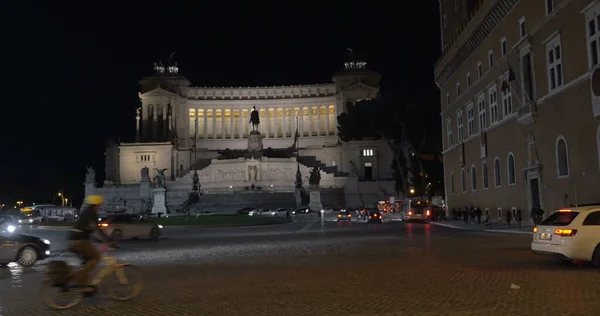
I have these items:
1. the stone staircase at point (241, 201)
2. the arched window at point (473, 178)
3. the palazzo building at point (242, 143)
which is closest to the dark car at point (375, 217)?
the arched window at point (473, 178)

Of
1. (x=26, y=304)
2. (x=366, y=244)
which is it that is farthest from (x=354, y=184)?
(x=26, y=304)

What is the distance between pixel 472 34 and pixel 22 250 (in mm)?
36391

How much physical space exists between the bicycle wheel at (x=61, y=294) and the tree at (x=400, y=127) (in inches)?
2354

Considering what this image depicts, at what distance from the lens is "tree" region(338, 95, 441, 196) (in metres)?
71.0

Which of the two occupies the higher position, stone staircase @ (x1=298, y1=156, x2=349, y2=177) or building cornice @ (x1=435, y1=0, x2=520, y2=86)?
building cornice @ (x1=435, y1=0, x2=520, y2=86)

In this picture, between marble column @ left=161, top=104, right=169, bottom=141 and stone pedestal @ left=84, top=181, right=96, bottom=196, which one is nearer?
stone pedestal @ left=84, top=181, right=96, bottom=196

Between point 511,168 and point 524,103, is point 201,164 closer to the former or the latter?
point 511,168

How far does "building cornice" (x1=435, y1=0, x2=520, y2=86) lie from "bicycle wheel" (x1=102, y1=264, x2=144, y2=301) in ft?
107

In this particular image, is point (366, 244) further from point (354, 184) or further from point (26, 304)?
point (354, 184)

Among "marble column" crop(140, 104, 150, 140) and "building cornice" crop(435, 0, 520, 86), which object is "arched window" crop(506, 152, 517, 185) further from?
"marble column" crop(140, 104, 150, 140)

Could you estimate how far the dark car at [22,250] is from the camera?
18.3 metres

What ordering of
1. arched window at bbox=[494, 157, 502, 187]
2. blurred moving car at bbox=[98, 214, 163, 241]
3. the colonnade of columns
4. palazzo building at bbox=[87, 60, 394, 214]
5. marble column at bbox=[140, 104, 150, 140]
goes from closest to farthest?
blurred moving car at bbox=[98, 214, 163, 241] < arched window at bbox=[494, 157, 502, 187] < palazzo building at bbox=[87, 60, 394, 214] < marble column at bbox=[140, 104, 150, 140] < the colonnade of columns

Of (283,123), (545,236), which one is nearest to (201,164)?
(283,123)

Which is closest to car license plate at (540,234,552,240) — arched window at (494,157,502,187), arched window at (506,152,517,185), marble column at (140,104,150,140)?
arched window at (506,152,517,185)
